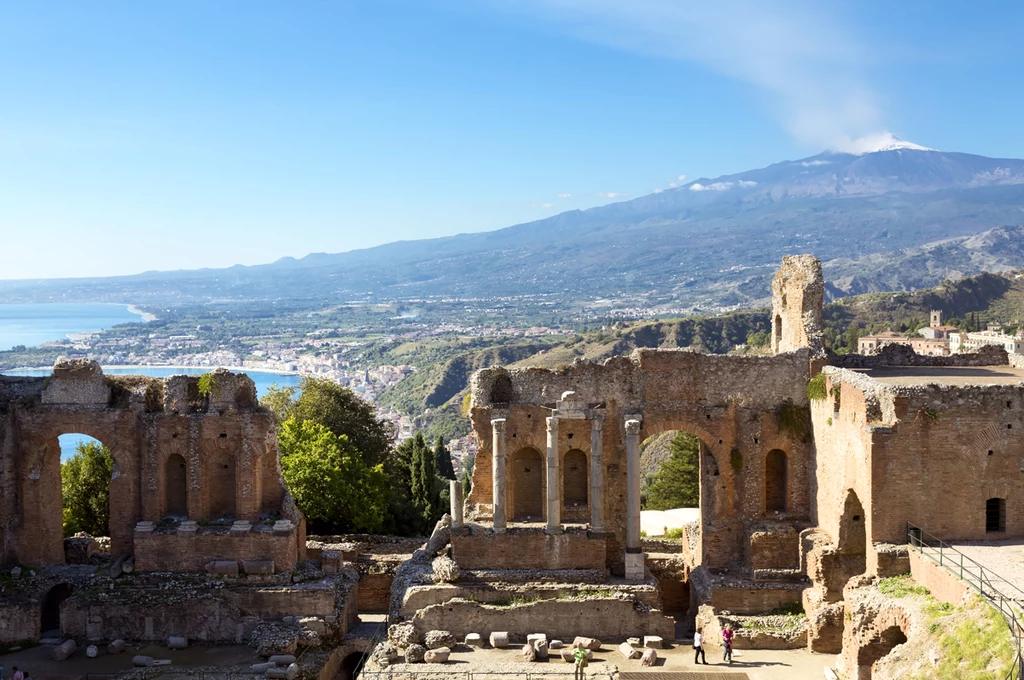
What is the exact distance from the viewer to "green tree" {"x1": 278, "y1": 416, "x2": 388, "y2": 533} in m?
35.5

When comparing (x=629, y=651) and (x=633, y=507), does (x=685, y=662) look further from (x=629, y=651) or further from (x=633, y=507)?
(x=633, y=507)

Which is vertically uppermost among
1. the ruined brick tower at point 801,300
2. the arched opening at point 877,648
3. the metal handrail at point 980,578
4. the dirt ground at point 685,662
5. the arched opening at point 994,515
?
Answer: the ruined brick tower at point 801,300

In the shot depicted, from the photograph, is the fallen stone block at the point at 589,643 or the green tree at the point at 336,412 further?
the green tree at the point at 336,412

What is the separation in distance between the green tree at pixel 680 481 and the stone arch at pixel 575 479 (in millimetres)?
17362

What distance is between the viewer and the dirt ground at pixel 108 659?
959 inches

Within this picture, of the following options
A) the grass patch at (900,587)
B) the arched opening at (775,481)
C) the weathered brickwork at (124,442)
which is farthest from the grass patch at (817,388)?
the weathered brickwork at (124,442)

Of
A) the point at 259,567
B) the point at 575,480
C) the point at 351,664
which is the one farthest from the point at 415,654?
the point at 575,480

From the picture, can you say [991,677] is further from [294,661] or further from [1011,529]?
[294,661]

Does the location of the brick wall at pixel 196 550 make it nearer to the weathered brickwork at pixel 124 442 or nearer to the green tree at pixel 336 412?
the weathered brickwork at pixel 124 442

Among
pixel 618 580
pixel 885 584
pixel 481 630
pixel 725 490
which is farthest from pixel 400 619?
pixel 885 584

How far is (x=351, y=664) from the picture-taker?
27.1m

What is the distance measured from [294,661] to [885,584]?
14.1 m

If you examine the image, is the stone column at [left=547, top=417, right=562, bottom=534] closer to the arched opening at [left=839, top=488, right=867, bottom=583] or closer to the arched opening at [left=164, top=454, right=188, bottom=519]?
the arched opening at [left=839, top=488, right=867, bottom=583]

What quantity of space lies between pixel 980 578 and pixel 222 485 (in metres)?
20.3
